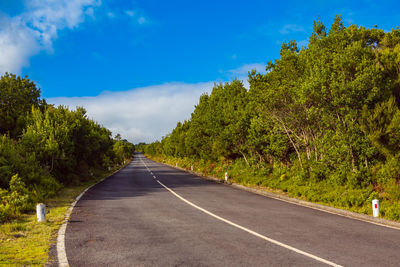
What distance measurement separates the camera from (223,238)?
6.93 m

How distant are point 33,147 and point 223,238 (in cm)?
1464

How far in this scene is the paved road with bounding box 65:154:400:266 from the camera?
5.45 meters

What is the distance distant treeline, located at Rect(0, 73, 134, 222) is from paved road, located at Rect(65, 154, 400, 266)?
3.11 m

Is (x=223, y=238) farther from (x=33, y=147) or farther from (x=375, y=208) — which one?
(x=33, y=147)

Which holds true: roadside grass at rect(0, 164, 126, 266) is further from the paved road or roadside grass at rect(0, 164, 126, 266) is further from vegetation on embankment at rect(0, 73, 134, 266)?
the paved road

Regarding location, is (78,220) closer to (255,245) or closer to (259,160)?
(255,245)

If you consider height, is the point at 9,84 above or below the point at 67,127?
above

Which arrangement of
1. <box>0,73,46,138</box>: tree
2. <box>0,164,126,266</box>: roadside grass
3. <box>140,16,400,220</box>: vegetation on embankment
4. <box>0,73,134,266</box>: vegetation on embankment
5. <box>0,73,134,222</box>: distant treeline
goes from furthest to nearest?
1. <box>0,73,46,138</box>: tree
2. <box>0,73,134,222</box>: distant treeline
3. <box>140,16,400,220</box>: vegetation on embankment
4. <box>0,73,134,266</box>: vegetation on embankment
5. <box>0,164,126,266</box>: roadside grass

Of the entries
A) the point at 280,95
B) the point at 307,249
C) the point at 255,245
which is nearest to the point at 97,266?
the point at 255,245

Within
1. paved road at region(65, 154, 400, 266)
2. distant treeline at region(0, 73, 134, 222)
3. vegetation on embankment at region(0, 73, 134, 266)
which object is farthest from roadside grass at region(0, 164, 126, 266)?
distant treeline at region(0, 73, 134, 222)

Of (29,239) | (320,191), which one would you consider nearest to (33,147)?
(29,239)

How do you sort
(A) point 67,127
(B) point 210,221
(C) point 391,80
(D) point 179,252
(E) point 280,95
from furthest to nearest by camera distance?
(A) point 67,127 → (E) point 280,95 → (C) point 391,80 → (B) point 210,221 → (D) point 179,252

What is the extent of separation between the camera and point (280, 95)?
1647 centimetres

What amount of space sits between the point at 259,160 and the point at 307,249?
57.8ft
